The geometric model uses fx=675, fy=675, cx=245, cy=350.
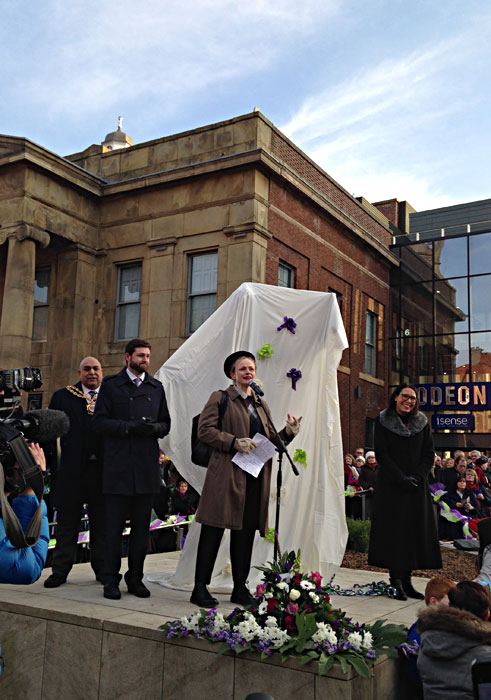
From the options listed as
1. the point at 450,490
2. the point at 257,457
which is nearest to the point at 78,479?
the point at 257,457

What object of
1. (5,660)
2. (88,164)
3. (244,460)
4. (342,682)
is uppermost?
(88,164)

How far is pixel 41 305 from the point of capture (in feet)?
63.8

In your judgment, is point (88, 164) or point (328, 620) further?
point (88, 164)

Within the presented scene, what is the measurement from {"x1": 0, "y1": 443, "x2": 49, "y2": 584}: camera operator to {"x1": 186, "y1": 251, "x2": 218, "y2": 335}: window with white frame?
1453 cm

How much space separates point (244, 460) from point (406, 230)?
2462cm

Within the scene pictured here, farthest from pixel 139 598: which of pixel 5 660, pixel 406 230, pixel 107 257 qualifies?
pixel 406 230

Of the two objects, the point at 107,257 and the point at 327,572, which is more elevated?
the point at 107,257

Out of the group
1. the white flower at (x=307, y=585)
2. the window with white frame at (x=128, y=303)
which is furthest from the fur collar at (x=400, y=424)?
the window with white frame at (x=128, y=303)

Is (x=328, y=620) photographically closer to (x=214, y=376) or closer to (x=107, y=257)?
(x=214, y=376)

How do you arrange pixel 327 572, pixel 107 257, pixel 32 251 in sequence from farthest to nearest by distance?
pixel 107 257 → pixel 32 251 → pixel 327 572

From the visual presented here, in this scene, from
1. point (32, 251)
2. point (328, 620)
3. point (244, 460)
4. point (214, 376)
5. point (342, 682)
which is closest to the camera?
point (342, 682)

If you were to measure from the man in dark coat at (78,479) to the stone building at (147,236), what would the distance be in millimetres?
10814

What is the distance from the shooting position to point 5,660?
4965mm

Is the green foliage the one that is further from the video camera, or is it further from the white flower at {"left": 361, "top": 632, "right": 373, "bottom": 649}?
the video camera
